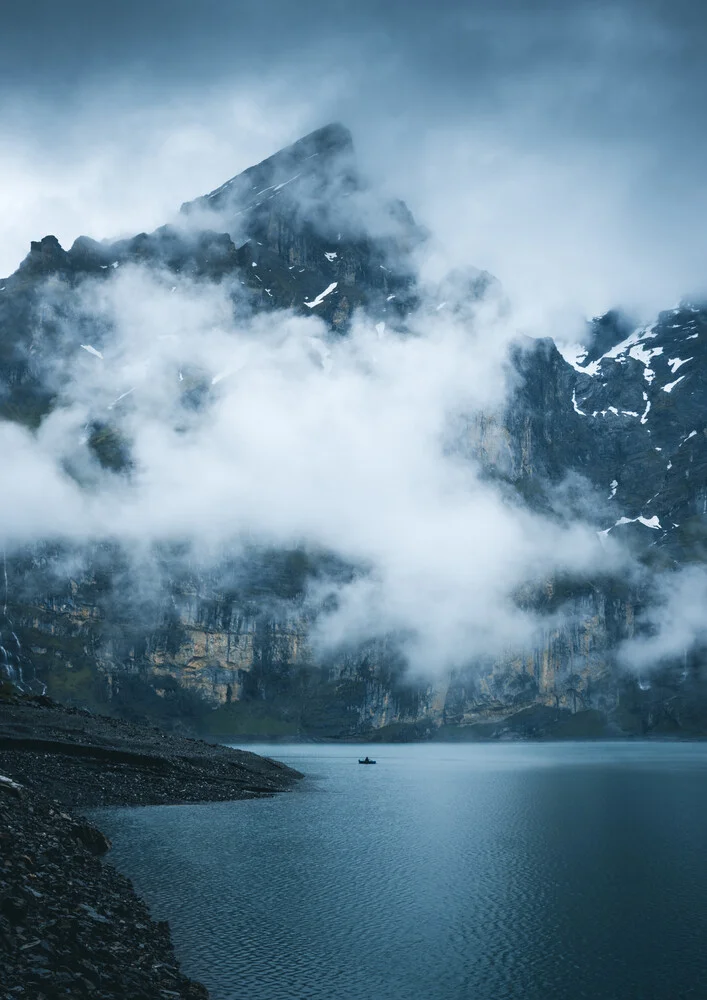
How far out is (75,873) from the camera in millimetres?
48406

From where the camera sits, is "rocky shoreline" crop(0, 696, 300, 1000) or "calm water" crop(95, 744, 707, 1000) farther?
"calm water" crop(95, 744, 707, 1000)

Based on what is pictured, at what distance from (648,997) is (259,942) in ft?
62.6

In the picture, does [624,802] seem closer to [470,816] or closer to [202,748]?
[470,816]

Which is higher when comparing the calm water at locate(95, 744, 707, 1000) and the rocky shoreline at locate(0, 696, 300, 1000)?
the rocky shoreline at locate(0, 696, 300, 1000)

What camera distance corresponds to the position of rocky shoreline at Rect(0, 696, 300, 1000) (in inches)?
1246

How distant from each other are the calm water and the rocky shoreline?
2.73m

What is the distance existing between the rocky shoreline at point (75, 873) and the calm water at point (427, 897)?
107 inches

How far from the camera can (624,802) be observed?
115188 millimetres

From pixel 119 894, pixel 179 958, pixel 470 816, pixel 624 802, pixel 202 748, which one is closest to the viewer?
pixel 179 958

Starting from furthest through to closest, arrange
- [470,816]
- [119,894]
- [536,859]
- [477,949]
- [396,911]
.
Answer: [470,816] < [536,859] < [396,911] < [119,894] < [477,949]

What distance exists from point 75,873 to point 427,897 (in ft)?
73.5

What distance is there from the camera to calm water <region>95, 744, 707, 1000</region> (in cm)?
3969

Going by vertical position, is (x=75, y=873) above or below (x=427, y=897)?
above

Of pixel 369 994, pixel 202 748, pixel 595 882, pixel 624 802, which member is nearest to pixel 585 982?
pixel 369 994
